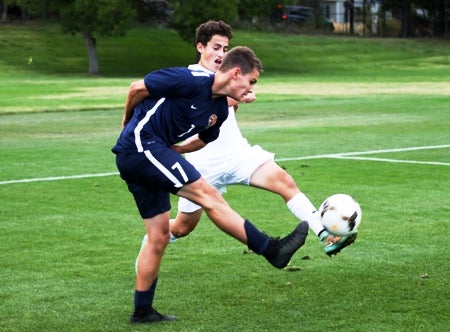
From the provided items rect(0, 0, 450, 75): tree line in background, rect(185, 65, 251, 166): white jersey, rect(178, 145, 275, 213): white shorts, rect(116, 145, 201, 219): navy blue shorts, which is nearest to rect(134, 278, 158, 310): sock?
rect(116, 145, 201, 219): navy blue shorts

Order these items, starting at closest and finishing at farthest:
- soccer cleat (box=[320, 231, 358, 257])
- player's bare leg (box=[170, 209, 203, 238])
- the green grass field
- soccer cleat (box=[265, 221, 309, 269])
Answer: soccer cleat (box=[265, 221, 309, 269])
the green grass field
soccer cleat (box=[320, 231, 358, 257])
player's bare leg (box=[170, 209, 203, 238])

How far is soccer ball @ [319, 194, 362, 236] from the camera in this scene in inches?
337

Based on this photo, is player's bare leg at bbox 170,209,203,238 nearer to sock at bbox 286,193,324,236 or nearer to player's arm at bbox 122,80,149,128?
sock at bbox 286,193,324,236

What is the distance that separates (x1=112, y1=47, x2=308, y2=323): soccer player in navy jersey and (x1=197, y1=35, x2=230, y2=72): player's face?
1.91 meters

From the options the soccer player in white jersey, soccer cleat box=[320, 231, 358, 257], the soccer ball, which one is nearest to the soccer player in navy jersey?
the soccer ball

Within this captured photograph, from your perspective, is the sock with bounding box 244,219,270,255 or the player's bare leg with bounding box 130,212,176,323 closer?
the sock with bounding box 244,219,270,255

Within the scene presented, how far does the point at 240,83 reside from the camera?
26.6ft

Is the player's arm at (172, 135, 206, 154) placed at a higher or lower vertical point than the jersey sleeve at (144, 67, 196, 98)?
lower

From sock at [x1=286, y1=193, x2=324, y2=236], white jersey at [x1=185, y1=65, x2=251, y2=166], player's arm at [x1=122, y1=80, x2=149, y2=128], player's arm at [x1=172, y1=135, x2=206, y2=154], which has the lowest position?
sock at [x1=286, y1=193, x2=324, y2=236]

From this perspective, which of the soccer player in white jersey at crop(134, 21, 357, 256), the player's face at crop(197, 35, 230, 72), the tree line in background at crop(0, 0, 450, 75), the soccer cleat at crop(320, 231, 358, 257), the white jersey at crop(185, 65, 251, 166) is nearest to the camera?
the soccer cleat at crop(320, 231, 358, 257)

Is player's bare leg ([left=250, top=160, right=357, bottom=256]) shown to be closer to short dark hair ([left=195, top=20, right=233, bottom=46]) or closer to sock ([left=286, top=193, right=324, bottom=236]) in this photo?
sock ([left=286, top=193, right=324, bottom=236])

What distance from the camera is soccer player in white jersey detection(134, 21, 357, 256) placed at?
381 inches

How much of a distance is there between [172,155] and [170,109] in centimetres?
32

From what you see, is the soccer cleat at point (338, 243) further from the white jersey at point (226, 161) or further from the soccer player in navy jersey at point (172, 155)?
the white jersey at point (226, 161)
